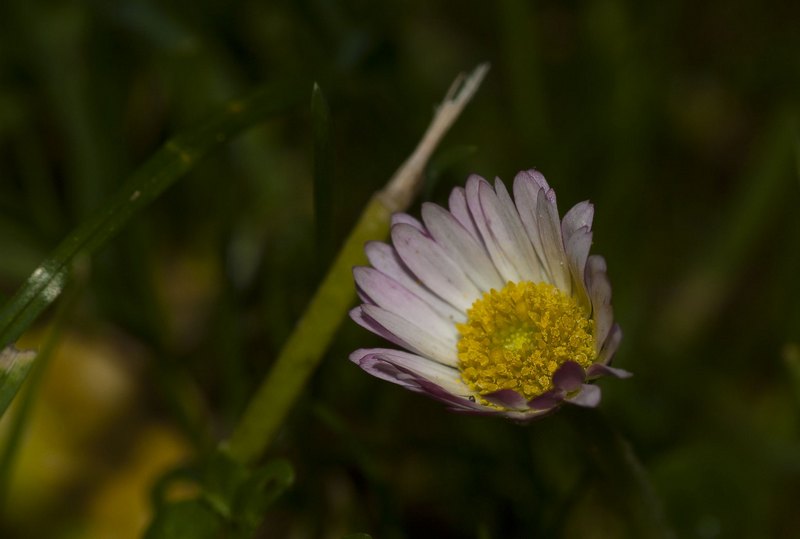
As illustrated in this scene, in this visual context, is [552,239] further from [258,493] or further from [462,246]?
[258,493]

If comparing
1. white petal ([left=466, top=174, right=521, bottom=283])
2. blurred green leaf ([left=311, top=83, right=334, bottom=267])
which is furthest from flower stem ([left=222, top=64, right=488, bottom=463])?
white petal ([left=466, top=174, right=521, bottom=283])

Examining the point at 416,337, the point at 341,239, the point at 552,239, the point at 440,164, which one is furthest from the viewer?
the point at 341,239

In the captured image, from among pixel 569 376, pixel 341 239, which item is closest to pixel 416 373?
pixel 569 376

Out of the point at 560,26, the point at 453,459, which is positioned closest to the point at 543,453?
the point at 453,459

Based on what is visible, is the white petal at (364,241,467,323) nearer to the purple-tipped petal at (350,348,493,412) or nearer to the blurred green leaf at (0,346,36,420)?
the purple-tipped petal at (350,348,493,412)

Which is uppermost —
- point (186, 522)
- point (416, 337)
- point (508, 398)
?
point (416, 337)

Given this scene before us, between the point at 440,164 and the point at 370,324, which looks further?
the point at 440,164

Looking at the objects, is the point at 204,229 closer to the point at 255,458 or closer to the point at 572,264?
the point at 255,458
